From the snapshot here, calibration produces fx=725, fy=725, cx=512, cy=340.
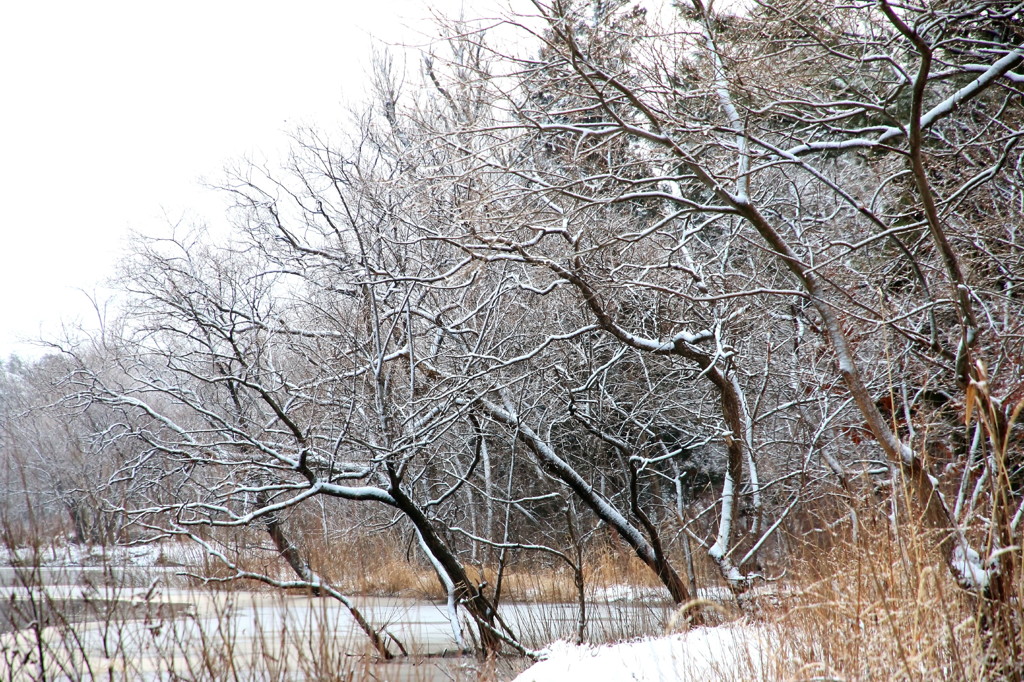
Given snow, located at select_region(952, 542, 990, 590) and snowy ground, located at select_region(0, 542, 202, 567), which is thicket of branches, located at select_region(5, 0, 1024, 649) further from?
snowy ground, located at select_region(0, 542, 202, 567)

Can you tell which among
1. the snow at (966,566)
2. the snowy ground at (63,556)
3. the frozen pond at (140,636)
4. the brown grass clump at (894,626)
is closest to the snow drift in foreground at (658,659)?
the brown grass clump at (894,626)

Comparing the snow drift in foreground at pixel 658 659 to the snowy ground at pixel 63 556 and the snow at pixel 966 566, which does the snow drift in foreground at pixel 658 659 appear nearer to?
the snow at pixel 966 566

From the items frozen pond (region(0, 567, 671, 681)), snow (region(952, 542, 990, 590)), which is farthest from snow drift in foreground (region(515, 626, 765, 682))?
frozen pond (region(0, 567, 671, 681))

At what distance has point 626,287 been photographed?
23.7ft

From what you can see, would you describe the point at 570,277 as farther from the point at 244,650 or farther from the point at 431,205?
the point at 244,650

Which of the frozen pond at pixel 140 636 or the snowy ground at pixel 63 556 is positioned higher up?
the snowy ground at pixel 63 556

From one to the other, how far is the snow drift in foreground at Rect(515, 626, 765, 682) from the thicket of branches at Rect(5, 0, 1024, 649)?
0.77 metres

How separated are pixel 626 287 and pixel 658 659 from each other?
3.48 m

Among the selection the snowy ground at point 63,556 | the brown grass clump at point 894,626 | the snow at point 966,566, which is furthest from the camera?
the snowy ground at point 63,556

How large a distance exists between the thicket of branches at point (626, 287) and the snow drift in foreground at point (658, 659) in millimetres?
768

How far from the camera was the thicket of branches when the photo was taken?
463 centimetres

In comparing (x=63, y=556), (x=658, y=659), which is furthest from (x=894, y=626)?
(x=63, y=556)

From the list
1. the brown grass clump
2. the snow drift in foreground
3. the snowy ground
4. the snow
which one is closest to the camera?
the brown grass clump

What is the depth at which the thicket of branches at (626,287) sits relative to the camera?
182 inches
